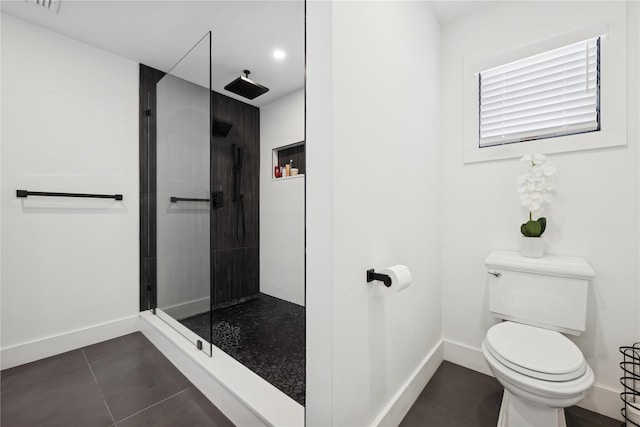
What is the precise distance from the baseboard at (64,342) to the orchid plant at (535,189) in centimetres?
314

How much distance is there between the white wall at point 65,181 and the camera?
1.81 meters

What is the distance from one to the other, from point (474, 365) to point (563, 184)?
1.30 m

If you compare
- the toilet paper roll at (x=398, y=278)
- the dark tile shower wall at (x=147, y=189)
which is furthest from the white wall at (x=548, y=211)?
the dark tile shower wall at (x=147, y=189)

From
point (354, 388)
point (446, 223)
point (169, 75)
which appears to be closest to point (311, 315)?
point (354, 388)

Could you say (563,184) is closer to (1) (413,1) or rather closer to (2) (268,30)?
(1) (413,1)

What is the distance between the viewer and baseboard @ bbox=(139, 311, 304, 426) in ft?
3.84

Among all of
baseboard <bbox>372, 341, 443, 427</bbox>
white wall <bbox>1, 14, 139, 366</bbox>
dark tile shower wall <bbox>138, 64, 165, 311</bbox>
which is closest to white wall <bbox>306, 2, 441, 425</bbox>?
baseboard <bbox>372, 341, 443, 427</bbox>

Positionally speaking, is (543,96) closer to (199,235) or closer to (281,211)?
(281,211)

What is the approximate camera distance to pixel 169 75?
223 cm

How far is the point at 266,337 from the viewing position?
208cm

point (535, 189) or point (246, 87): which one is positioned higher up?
point (246, 87)

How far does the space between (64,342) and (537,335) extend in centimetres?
314

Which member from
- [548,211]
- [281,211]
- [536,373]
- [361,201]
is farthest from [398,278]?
[281,211]

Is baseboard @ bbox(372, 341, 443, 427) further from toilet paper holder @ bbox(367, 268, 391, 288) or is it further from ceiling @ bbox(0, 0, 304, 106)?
ceiling @ bbox(0, 0, 304, 106)
